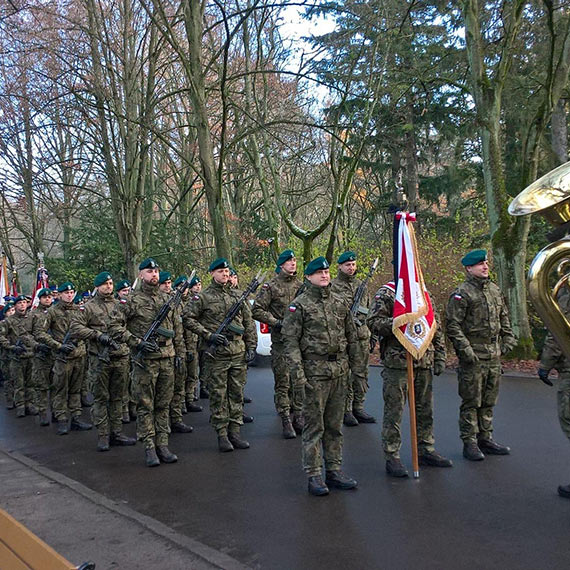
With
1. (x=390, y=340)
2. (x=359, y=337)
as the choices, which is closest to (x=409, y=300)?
(x=390, y=340)

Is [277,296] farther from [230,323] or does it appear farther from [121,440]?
[121,440]

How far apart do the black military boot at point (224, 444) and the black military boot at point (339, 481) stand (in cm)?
190

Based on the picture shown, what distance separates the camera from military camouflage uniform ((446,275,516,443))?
21.5ft

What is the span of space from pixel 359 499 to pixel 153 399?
9.43 ft

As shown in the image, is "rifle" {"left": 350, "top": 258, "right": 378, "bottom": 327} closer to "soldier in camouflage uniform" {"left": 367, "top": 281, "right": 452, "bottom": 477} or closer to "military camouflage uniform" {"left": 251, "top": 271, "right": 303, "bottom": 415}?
"military camouflage uniform" {"left": 251, "top": 271, "right": 303, "bottom": 415}

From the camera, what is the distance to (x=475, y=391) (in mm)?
6516

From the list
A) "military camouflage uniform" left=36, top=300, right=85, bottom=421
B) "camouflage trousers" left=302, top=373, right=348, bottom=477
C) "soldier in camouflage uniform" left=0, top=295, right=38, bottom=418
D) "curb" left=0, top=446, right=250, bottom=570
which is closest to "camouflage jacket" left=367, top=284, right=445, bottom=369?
"camouflage trousers" left=302, top=373, right=348, bottom=477

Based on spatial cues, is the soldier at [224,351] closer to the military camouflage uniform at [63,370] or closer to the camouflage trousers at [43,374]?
the military camouflage uniform at [63,370]

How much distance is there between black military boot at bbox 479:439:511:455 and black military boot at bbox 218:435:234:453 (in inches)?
112

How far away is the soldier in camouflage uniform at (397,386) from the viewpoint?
625cm

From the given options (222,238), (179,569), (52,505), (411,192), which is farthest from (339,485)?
(411,192)

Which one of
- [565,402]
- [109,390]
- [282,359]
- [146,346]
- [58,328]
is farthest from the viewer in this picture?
[58,328]

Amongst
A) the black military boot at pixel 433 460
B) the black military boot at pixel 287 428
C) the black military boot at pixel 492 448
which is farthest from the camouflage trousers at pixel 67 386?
the black military boot at pixel 492 448

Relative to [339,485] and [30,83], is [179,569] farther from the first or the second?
[30,83]
